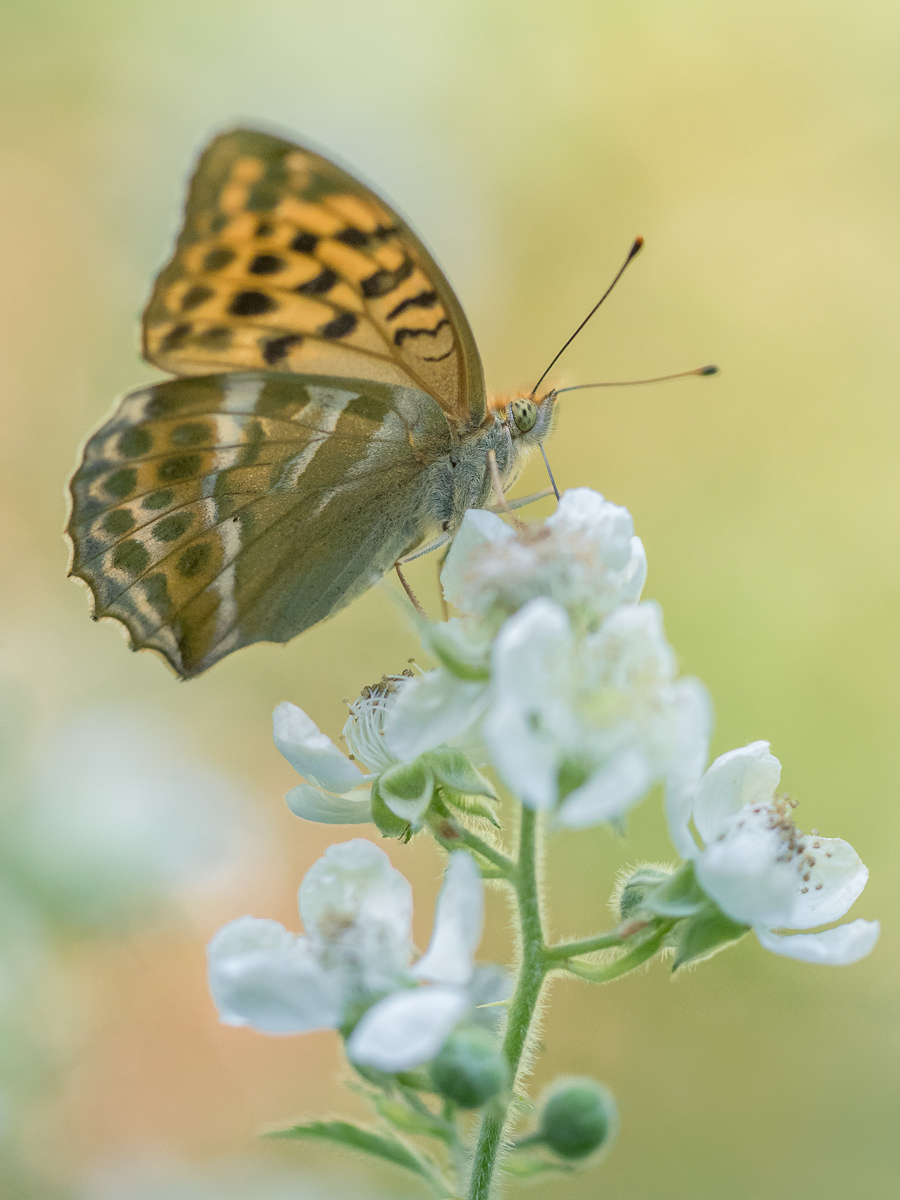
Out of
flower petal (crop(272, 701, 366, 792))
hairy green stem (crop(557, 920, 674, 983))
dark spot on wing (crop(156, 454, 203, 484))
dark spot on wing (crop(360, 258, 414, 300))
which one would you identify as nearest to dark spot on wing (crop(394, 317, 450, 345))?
dark spot on wing (crop(360, 258, 414, 300))

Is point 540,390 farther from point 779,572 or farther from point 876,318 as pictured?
point 876,318

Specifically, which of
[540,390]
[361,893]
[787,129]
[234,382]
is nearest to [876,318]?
[787,129]

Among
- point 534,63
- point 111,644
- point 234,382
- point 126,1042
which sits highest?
point 534,63

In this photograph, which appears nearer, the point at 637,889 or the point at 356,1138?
the point at 356,1138

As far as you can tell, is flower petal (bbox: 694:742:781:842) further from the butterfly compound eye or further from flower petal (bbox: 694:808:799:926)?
the butterfly compound eye

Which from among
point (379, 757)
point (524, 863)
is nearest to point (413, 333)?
point (379, 757)

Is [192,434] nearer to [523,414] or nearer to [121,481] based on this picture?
[121,481]
